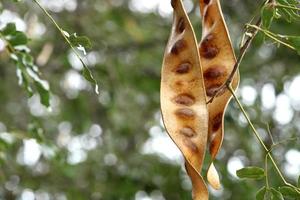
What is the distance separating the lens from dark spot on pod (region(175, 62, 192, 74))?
1.35 meters

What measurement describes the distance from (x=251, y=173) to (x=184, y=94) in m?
0.20

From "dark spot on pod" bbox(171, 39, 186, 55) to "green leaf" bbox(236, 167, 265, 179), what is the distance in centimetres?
25

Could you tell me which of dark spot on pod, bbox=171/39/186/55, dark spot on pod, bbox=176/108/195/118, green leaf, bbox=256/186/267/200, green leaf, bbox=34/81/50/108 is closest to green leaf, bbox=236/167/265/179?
green leaf, bbox=256/186/267/200

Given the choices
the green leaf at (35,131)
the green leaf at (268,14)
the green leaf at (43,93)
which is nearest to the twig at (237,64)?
the green leaf at (268,14)

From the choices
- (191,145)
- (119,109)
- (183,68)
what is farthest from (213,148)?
(119,109)

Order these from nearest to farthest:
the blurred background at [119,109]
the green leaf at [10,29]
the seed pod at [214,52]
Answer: the seed pod at [214,52]
the green leaf at [10,29]
the blurred background at [119,109]

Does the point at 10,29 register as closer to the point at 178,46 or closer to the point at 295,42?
the point at 178,46

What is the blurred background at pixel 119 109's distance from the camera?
3.44 metres

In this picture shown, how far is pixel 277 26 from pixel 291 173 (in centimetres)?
73

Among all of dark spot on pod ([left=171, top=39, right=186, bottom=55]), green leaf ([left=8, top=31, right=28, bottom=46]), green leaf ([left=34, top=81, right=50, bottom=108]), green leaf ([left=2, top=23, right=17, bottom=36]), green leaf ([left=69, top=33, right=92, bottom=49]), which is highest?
green leaf ([left=2, top=23, right=17, bottom=36])

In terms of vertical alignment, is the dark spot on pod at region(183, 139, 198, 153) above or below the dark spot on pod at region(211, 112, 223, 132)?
→ below

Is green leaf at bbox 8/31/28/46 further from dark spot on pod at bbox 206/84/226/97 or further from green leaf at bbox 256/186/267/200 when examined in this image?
green leaf at bbox 256/186/267/200

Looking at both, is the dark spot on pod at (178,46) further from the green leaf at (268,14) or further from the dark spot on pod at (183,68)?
the green leaf at (268,14)

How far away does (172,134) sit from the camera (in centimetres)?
133
